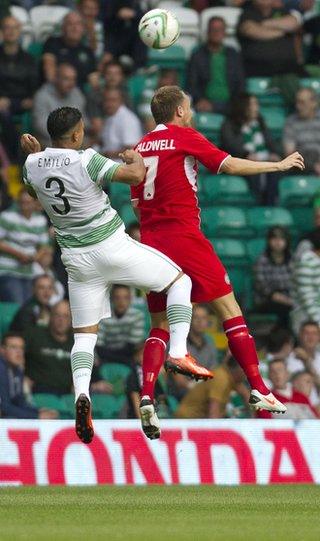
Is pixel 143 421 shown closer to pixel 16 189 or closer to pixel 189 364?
pixel 189 364

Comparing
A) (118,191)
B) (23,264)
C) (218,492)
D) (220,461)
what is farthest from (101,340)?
(218,492)

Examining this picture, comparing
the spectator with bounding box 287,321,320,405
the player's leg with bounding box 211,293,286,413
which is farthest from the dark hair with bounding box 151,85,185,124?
the spectator with bounding box 287,321,320,405

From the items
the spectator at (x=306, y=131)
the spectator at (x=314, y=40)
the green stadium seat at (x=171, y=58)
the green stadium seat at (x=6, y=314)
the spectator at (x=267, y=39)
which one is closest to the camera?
the green stadium seat at (x=6, y=314)

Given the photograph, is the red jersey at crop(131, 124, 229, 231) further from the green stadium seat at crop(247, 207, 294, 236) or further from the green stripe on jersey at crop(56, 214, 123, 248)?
the green stadium seat at crop(247, 207, 294, 236)

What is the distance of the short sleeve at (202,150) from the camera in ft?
37.6

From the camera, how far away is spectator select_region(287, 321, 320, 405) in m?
16.5

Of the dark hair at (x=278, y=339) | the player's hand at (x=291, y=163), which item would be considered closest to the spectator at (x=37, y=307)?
the dark hair at (x=278, y=339)

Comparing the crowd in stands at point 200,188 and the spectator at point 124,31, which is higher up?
the spectator at point 124,31

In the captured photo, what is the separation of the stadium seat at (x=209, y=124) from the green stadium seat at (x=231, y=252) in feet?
4.86

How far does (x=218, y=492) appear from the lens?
12.1 metres

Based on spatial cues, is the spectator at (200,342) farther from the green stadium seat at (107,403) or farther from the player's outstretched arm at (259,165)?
the player's outstretched arm at (259,165)

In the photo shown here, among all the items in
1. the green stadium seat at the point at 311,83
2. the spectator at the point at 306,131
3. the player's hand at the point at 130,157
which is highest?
the player's hand at the point at 130,157

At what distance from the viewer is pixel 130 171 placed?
1102cm

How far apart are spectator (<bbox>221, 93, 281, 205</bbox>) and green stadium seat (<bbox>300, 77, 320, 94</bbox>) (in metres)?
1.28
